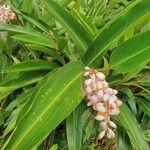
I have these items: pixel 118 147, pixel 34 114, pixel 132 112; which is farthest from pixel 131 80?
pixel 34 114

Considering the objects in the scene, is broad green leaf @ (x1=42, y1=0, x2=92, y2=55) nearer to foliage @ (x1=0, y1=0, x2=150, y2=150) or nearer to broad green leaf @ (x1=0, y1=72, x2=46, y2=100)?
foliage @ (x1=0, y1=0, x2=150, y2=150)

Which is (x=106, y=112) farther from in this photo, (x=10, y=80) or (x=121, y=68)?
(x=10, y=80)

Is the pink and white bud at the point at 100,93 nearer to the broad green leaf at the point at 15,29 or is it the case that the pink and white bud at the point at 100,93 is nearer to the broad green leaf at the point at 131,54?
the broad green leaf at the point at 131,54

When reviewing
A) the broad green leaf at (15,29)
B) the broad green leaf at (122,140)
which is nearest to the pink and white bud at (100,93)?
the broad green leaf at (122,140)

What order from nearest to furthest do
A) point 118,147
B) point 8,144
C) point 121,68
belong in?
point 8,144
point 121,68
point 118,147

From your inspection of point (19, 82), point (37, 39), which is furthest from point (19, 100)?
point (37, 39)

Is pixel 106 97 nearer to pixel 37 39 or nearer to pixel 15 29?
pixel 37 39
